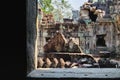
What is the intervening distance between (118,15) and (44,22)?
4.47m

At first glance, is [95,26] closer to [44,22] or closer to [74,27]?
[74,27]

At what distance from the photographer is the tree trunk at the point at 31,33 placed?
173 cm

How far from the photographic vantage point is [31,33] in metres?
1.81

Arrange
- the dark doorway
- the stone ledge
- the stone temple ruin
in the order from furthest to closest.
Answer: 1. the dark doorway
2. the stone temple ruin
3. the stone ledge

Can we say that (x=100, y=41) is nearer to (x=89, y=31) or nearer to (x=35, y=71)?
(x=89, y=31)

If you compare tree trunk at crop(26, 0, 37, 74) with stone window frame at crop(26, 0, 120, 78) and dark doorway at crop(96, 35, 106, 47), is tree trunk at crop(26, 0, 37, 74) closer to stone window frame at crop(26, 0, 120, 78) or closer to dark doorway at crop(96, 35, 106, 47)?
stone window frame at crop(26, 0, 120, 78)

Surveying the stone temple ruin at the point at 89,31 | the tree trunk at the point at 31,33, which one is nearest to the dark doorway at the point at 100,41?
the stone temple ruin at the point at 89,31

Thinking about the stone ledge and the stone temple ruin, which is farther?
the stone temple ruin

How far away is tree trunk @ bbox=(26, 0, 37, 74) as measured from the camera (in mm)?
1726

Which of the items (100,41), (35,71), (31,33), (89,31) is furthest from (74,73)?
(100,41)

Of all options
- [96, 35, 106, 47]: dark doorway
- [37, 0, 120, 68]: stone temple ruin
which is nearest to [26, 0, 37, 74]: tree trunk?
[37, 0, 120, 68]: stone temple ruin

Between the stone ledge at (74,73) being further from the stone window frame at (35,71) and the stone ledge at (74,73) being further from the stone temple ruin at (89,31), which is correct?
the stone temple ruin at (89,31)

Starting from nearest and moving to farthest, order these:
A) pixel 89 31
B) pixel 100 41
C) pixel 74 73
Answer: pixel 74 73 → pixel 89 31 → pixel 100 41

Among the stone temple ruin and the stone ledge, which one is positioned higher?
the stone ledge
